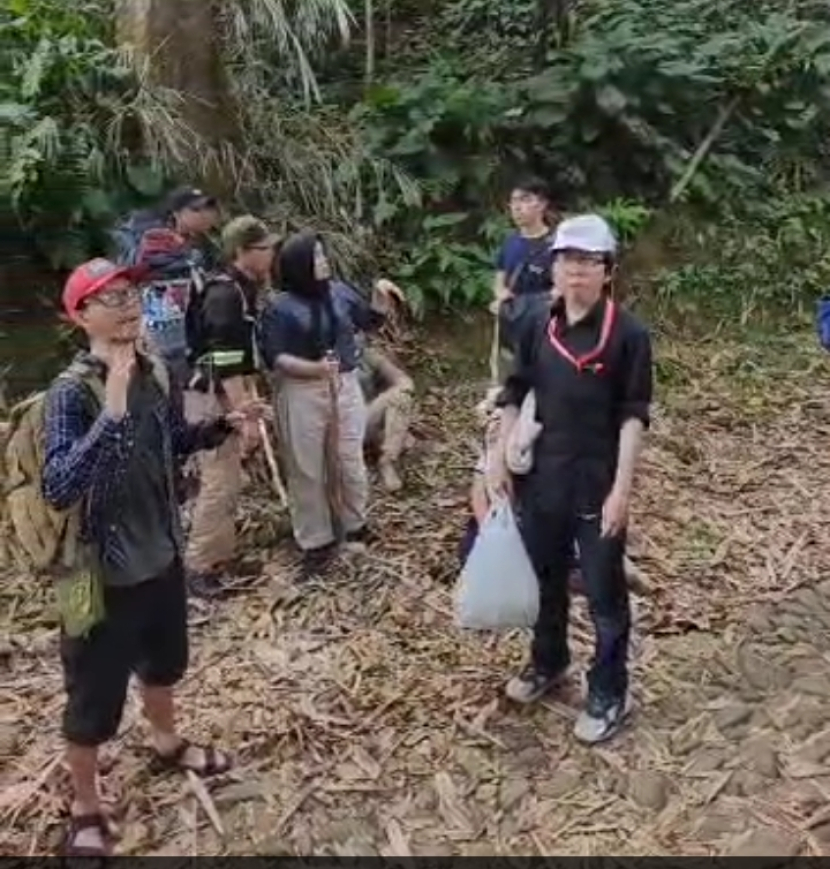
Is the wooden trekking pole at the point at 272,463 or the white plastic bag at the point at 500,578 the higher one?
the white plastic bag at the point at 500,578

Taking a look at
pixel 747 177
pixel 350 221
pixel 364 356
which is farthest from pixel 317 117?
pixel 747 177

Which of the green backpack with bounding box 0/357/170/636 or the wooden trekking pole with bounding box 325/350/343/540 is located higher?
the green backpack with bounding box 0/357/170/636

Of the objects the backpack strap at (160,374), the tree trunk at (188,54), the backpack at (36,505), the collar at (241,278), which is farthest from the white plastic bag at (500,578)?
the tree trunk at (188,54)

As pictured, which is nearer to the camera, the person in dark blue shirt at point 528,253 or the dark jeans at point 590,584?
the dark jeans at point 590,584

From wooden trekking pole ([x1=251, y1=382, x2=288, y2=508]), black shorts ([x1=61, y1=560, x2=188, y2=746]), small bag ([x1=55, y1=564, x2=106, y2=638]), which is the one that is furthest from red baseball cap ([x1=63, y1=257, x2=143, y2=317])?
wooden trekking pole ([x1=251, y1=382, x2=288, y2=508])

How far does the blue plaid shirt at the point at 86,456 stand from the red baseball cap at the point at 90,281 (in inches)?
6.5

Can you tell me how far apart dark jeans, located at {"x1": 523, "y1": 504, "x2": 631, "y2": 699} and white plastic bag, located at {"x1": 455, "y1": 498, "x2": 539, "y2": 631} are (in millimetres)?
90

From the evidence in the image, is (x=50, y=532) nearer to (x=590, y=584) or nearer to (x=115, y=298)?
(x=115, y=298)

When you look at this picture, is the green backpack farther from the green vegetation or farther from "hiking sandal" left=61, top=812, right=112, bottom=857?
the green vegetation

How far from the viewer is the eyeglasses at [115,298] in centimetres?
322

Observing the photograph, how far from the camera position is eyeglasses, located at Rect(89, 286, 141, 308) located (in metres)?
3.22

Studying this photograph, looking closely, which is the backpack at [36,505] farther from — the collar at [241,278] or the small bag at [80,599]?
the collar at [241,278]

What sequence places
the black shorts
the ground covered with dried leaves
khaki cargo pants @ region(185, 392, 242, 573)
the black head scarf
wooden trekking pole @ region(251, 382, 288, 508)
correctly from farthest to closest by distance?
wooden trekking pole @ region(251, 382, 288, 508) → khaki cargo pants @ region(185, 392, 242, 573) → the black head scarf → the ground covered with dried leaves → the black shorts

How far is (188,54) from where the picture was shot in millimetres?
6949
